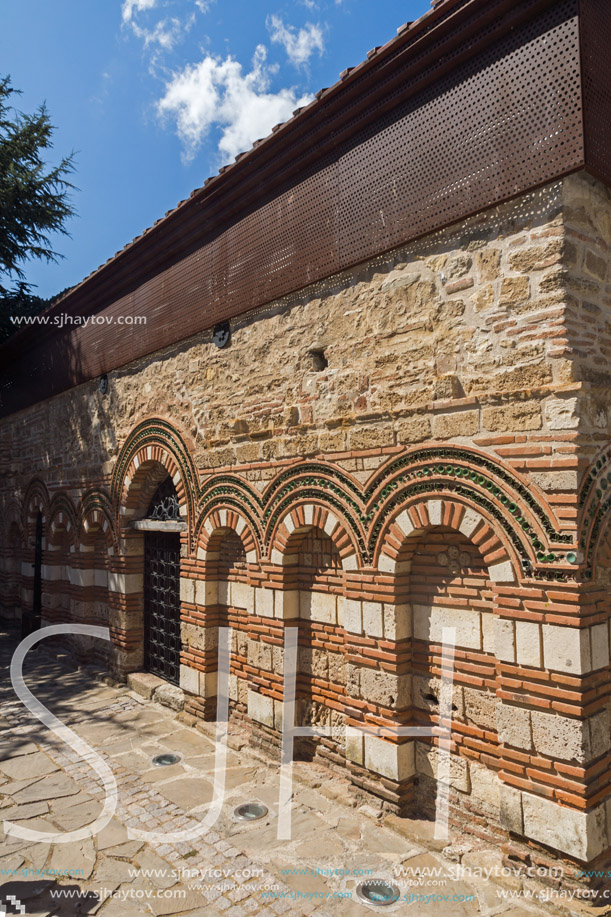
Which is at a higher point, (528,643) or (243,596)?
(528,643)

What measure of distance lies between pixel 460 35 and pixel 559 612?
3.64 meters

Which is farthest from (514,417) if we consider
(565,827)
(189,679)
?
(189,679)

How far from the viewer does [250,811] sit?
443cm

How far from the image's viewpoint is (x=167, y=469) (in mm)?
6906

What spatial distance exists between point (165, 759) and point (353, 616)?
2.36 m

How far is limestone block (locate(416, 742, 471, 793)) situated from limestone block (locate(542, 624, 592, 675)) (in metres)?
1.10

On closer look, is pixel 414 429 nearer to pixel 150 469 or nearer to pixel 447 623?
pixel 447 623

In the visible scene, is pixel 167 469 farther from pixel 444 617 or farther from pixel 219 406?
pixel 444 617

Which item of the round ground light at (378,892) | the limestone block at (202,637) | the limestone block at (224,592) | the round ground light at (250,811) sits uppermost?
the limestone block at (224,592)

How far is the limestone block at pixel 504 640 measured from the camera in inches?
140

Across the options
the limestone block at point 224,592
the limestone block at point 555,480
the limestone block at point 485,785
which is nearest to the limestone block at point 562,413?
the limestone block at point 555,480

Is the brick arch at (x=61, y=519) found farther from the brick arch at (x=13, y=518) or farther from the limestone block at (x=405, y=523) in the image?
the limestone block at (x=405, y=523)
